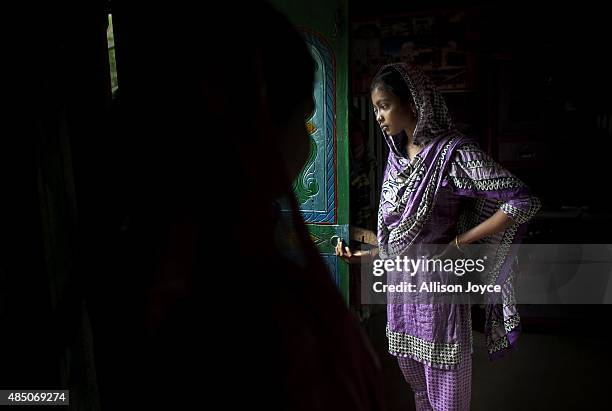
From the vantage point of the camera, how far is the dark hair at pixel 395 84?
1.67 meters

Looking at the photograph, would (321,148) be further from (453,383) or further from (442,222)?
(453,383)

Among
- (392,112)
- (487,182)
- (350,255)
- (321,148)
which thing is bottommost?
(350,255)

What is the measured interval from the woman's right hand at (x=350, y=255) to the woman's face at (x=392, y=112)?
563 millimetres

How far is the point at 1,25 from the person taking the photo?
69 centimetres

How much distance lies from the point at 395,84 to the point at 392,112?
10cm

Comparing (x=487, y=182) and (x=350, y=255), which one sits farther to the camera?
(x=350, y=255)

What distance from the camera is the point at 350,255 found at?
2.09m

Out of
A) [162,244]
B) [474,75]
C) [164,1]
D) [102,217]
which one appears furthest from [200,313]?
[474,75]

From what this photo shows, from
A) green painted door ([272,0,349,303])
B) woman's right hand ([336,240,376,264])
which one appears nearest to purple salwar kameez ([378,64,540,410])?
woman's right hand ([336,240,376,264])

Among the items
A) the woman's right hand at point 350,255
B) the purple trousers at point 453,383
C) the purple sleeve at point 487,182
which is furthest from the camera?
the woman's right hand at point 350,255

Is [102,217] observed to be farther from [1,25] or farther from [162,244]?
[1,25]

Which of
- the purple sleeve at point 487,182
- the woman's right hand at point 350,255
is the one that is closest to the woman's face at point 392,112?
the purple sleeve at point 487,182

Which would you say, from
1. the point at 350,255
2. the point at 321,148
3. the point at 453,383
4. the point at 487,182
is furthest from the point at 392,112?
the point at 453,383

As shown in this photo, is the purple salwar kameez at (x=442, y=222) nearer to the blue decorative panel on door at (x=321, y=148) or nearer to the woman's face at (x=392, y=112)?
the woman's face at (x=392, y=112)
